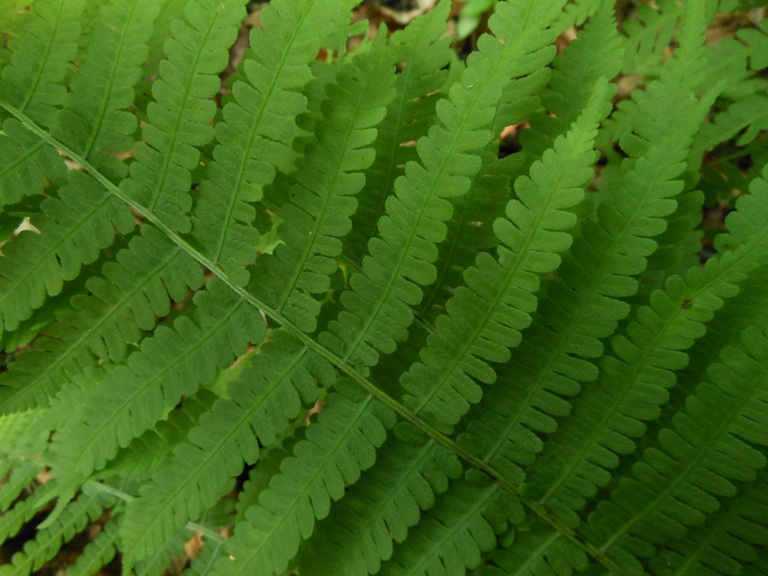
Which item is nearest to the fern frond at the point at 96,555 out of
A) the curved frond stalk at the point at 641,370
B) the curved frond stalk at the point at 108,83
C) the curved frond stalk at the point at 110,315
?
the curved frond stalk at the point at 110,315

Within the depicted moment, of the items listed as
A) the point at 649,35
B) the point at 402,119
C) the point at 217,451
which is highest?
the point at 649,35

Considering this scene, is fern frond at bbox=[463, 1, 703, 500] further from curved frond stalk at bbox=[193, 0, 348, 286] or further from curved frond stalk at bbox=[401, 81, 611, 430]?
curved frond stalk at bbox=[193, 0, 348, 286]

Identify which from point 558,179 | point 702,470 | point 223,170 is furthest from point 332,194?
point 702,470

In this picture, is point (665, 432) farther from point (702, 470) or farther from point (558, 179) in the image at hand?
point (558, 179)

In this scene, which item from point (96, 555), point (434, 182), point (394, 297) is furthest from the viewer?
point (96, 555)

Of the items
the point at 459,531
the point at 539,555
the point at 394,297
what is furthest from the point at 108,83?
the point at 539,555

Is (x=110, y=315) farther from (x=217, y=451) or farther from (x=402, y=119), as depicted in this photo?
(x=402, y=119)
